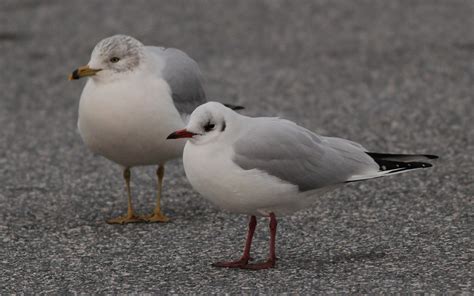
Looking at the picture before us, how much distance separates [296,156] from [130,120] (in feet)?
4.37

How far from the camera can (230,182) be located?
207 inches

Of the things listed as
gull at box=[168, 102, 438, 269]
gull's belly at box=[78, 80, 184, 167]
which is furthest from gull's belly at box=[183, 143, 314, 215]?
gull's belly at box=[78, 80, 184, 167]

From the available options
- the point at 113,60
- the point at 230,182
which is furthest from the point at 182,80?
the point at 230,182

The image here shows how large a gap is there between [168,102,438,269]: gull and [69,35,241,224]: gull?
104cm

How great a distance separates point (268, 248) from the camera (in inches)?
238

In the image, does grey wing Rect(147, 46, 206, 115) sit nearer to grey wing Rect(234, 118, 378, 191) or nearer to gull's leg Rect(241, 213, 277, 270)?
grey wing Rect(234, 118, 378, 191)

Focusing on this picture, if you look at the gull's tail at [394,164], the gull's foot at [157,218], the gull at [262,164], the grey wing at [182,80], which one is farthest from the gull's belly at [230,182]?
the gull's foot at [157,218]

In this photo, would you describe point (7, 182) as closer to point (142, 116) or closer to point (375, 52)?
point (142, 116)

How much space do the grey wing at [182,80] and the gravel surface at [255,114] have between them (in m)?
0.78

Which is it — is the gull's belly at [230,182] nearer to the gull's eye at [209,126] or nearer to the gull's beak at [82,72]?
the gull's eye at [209,126]

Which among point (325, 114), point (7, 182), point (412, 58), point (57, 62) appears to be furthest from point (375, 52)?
point (7, 182)

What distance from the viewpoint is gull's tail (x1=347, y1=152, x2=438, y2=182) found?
562 centimetres

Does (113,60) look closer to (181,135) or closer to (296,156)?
(181,135)

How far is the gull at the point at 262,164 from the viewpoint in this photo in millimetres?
5285
